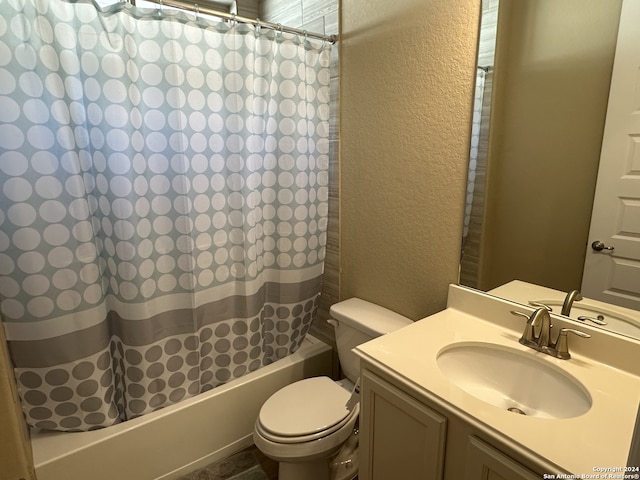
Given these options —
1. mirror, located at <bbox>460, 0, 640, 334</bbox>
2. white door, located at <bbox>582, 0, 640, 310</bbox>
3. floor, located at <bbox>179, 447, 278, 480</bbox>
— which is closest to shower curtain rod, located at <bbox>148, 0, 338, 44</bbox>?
mirror, located at <bbox>460, 0, 640, 334</bbox>

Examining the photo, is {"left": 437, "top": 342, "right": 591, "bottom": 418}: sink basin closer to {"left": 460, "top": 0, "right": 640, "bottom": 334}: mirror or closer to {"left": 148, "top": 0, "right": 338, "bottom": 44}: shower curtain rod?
{"left": 460, "top": 0, "right": 640, "bottom": 334}: mirror

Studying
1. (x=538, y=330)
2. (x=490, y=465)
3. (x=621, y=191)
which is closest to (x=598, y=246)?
(x=621, y=191)

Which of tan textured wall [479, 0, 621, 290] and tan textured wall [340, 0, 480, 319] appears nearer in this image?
tan textured wall [479, 0, 621, 290]

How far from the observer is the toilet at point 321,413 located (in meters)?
1.40

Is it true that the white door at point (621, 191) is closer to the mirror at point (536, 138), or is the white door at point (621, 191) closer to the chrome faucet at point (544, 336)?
the mirror at point (536, 138)

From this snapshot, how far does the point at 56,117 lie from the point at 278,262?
1.09 metres

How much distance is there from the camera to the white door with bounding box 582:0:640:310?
1032mm

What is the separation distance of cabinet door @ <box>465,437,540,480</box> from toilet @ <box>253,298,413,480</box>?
0.64 m

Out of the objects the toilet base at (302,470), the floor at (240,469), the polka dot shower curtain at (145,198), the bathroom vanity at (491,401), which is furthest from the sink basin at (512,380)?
the floor at (240,469)

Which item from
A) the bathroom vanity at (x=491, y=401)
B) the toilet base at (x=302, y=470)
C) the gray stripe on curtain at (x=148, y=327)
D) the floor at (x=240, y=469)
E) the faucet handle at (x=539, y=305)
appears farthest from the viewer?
the floor at (x=240, y=469)

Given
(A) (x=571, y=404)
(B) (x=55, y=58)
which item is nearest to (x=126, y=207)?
(B) (x=55, y=58)

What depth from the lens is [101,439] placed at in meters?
1.48

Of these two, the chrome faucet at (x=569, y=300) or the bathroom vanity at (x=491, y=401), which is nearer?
the bathroom vanity at (x=491, y=401)

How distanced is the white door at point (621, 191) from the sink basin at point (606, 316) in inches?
1.4
